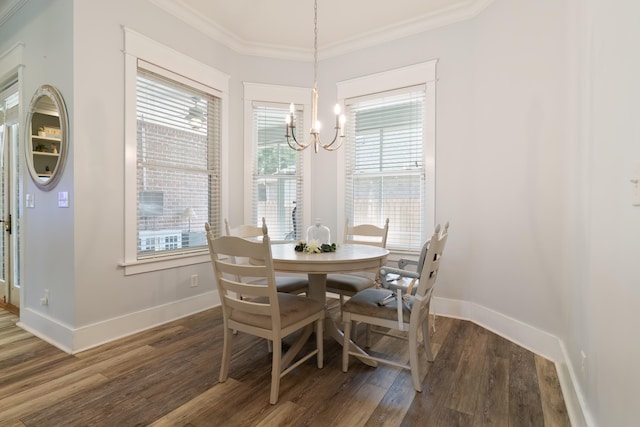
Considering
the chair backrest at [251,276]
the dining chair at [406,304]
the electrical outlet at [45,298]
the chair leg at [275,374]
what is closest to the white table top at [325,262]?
the dining chair at [406,304]

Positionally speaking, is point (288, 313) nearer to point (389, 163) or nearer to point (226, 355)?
point (226, 355)

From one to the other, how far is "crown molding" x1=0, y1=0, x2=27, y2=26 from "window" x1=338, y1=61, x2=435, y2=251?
3.24 metres

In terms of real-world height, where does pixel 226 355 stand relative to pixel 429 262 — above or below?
below

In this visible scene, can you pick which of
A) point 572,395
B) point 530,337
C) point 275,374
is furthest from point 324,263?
point 530,337

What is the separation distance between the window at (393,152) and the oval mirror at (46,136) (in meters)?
2.72

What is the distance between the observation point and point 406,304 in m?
2.04

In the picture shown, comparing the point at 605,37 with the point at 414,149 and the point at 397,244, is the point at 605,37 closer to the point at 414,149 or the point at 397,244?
the point at 414,149

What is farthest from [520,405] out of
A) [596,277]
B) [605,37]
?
[605,37]

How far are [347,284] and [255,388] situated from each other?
1.08m

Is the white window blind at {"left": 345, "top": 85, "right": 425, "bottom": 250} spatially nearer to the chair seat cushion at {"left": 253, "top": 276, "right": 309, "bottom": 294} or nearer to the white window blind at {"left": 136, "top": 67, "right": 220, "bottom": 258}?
the chair seat cushion at {"left": 253, "top": 276, "right": 309, "bottom": 294}

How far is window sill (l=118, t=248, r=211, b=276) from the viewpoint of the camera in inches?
108

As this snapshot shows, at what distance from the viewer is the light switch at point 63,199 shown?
8.04 feet

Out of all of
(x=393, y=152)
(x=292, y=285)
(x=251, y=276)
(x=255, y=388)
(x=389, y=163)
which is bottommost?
(x=255, y=388)

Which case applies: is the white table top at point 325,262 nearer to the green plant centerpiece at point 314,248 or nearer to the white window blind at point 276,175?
the green plant centerpiece at point 314,248
